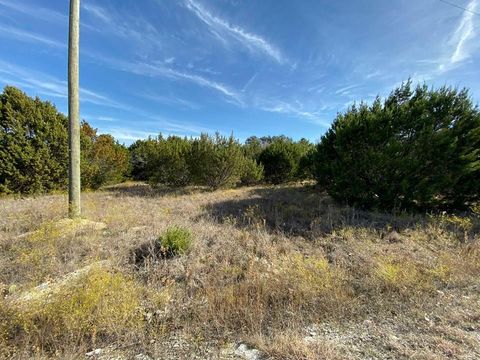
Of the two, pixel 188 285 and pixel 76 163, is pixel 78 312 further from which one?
pixel 76 163

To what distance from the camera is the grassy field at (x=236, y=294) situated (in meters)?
2.23

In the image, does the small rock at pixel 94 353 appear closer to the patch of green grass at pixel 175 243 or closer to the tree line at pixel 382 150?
the patch of green grass at pixel 175 243

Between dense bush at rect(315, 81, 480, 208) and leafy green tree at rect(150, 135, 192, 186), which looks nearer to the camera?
dense bush at rect(315, 81, 480, 208)

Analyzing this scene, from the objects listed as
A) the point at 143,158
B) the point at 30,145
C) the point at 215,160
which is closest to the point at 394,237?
the point at 215,160

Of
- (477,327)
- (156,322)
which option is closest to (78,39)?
(156,322)

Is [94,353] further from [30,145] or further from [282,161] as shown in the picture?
[282,161]

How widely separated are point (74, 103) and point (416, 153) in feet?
31.2

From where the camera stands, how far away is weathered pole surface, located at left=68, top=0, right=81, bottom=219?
5.55m

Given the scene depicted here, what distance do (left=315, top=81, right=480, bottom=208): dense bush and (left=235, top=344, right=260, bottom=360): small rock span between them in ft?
22.7

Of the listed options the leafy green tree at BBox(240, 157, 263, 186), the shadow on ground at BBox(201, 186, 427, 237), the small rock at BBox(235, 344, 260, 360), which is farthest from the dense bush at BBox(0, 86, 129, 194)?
the small rock at BBox(235, 344, 260, 360)

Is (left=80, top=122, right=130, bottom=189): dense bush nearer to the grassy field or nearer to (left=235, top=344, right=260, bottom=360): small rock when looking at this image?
the grassy field

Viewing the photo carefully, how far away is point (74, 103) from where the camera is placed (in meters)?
5.61

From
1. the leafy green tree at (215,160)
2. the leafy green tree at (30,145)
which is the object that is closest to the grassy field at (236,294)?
the leafy green tree at (30,145)

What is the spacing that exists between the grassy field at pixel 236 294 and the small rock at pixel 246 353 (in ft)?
0.17
